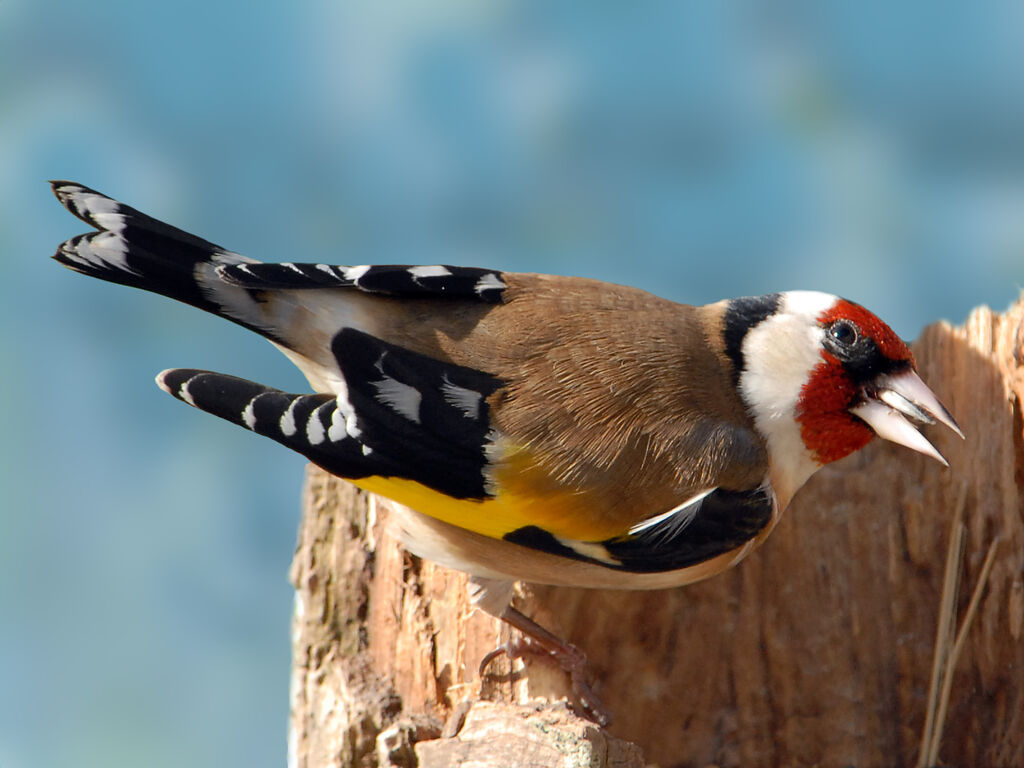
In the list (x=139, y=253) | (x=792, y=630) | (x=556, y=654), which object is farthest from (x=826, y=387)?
(x=139, y=253)

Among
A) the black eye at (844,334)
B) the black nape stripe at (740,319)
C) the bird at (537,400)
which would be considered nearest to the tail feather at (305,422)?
the bird at (537,400)

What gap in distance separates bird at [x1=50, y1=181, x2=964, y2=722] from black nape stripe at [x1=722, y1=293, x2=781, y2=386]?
1 cm

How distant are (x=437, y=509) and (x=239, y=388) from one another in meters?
0.32

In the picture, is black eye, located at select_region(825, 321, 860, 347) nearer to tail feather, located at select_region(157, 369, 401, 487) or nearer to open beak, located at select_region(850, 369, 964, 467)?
open beak, located at select_region(850, 369, 964, 467)

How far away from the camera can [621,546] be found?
5.20 feet

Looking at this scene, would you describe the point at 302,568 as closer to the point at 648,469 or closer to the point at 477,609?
the point at 477,609

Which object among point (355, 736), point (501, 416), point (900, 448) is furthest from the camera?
point (900, 448)

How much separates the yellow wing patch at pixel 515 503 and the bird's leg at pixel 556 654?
245mm

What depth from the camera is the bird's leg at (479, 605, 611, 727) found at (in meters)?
1.74

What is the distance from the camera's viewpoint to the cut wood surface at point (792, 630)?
1.82 meters

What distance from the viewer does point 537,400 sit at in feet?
5.06

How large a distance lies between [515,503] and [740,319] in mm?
510

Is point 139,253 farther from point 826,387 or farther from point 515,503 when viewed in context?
point 826,387

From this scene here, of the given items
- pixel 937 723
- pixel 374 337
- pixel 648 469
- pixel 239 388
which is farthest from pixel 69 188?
pixel 937 723
